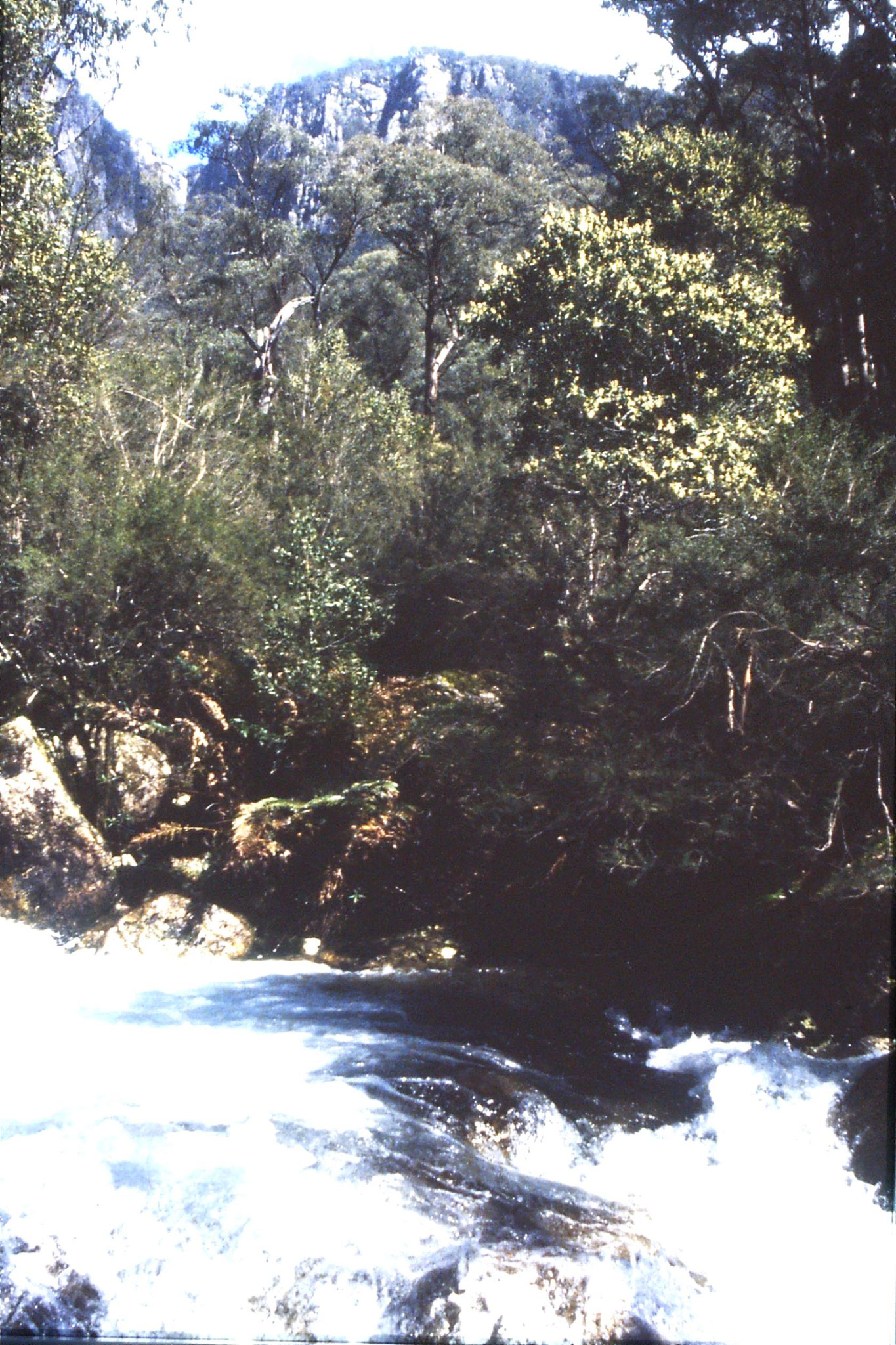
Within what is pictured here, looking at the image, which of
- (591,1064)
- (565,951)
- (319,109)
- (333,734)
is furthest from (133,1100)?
(319,109)

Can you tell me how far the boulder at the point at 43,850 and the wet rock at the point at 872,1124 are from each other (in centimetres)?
774

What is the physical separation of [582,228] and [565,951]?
30.1 ft

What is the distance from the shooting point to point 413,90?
295ft

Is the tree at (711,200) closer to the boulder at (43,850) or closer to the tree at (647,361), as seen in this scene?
the tree at (647,361)

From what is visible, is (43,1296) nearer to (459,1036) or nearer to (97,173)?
(459,1036)

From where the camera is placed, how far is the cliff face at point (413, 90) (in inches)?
2953

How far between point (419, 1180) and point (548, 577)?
32.7ft

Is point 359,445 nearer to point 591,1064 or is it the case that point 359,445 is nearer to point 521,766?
point 521,766

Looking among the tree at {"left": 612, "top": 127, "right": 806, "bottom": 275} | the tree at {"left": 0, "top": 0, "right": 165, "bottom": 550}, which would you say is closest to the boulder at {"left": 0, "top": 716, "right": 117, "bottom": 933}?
the tree at {"left": 0, "top": 0, "right": 165, "bottom": 550}

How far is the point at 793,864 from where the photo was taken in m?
8.62

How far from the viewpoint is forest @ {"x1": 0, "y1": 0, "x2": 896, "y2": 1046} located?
8922mm

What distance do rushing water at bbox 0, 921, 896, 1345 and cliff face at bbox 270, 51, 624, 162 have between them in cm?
7522

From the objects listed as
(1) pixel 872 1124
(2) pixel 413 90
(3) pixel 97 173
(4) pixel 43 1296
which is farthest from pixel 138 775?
(2) pixel 413 90

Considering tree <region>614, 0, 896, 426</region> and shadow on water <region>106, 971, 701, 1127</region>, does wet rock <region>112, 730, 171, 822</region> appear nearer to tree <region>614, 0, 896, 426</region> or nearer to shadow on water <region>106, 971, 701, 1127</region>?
shadow on water <region>106, 971, 701, 1127</region>
